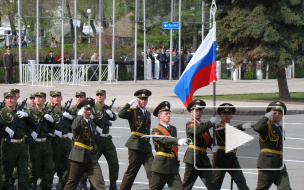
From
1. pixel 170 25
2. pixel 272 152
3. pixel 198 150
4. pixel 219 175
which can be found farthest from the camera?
pixel 170 25

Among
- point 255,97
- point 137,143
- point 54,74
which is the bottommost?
point 255,97

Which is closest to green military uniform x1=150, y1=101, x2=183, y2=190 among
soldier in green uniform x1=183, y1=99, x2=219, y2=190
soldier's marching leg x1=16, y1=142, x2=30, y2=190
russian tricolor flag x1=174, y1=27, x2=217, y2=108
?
soldier in green uniform x1=183, y1=99, x2=219, y2=190

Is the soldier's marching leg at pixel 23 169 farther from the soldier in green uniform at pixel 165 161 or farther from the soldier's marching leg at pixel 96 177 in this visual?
the soldier in green uniform at pixel 165 161

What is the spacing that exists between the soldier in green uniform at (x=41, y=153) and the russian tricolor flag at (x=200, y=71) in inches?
88.1

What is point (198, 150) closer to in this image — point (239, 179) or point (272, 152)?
point (239, 179)

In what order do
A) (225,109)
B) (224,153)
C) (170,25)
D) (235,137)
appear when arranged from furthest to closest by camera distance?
(170,25) → (224,153) → (225,109) → (235,137)

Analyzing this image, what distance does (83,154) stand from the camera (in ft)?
34.9

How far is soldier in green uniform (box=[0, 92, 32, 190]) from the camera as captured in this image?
11367 mm

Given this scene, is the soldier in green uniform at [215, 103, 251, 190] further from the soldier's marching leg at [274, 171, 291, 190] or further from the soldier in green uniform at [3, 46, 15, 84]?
the soldier in green uniform at [3, 46, 15, 84]

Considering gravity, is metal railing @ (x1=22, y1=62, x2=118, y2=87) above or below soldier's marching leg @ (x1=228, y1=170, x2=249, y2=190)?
above

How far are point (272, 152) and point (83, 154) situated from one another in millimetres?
2689

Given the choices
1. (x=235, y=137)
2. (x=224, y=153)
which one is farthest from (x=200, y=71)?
(x=235, y=137)

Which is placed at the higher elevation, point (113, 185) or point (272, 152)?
point (272, 152)

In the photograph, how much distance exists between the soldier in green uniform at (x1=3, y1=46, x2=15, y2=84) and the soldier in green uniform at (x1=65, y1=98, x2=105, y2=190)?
25.5 metres
